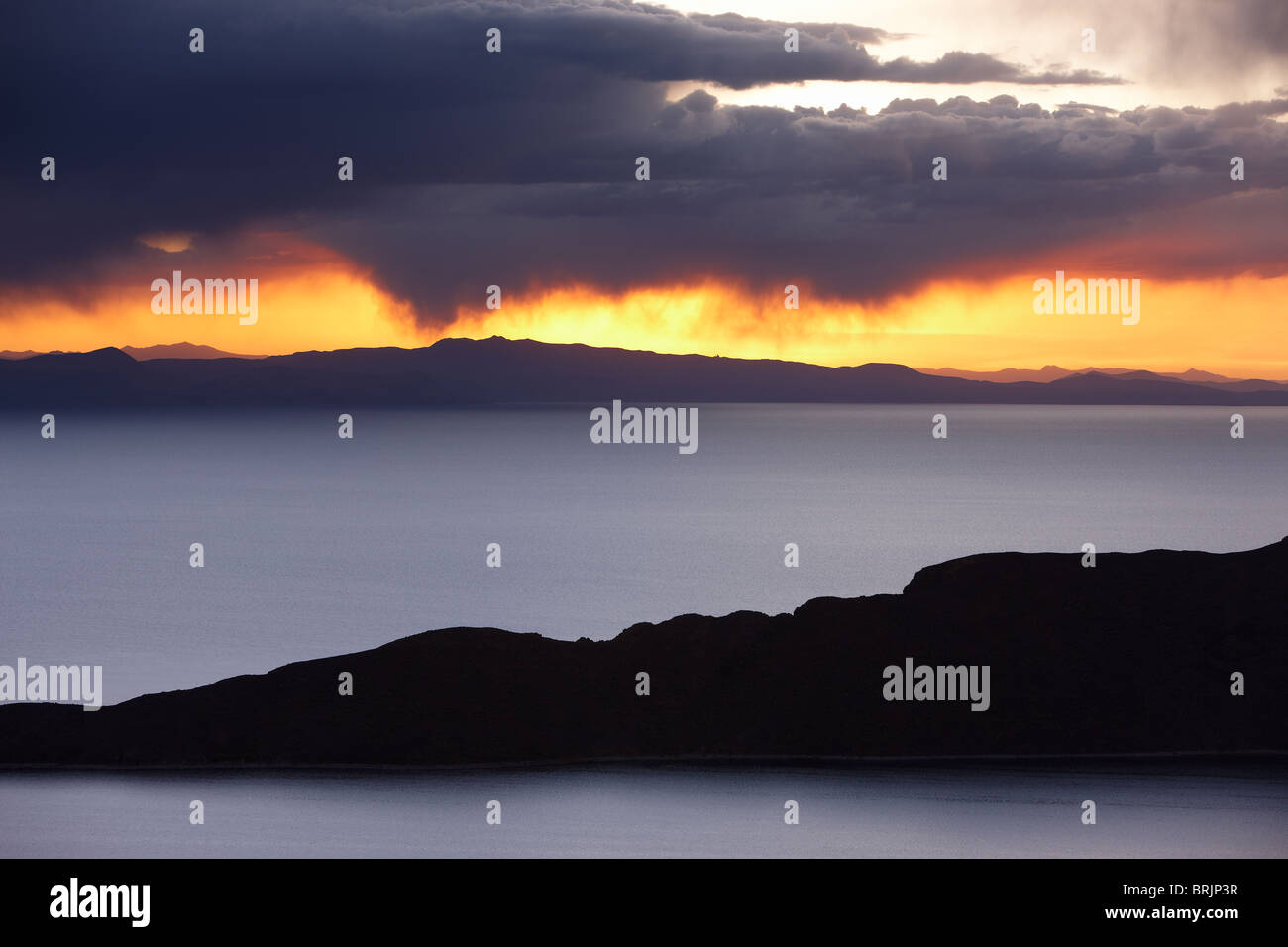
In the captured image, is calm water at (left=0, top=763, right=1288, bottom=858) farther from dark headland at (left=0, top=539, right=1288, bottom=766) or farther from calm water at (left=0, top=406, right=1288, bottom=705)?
calm water at (left=0, top=406, right=1288, bottom=705)

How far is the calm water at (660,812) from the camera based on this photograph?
94.2ft

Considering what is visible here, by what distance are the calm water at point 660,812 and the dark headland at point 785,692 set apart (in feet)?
4.11

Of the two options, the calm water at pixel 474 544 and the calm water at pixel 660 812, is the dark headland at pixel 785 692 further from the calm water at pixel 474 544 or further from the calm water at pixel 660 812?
the calm water at pixel 474 544

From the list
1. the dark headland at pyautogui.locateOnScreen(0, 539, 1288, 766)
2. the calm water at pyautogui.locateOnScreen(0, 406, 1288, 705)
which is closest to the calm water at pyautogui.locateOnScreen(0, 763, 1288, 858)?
the dark headland at pyautogui.locateOnScreen(0, 539, 1288, 766)

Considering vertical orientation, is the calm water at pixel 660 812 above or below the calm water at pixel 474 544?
below

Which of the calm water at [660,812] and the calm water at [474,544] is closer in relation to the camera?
the calm water at [660,812]

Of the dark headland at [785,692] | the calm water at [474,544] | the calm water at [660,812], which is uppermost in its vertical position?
the calm water at [474,544]

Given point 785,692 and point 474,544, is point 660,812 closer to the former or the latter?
point 785,692

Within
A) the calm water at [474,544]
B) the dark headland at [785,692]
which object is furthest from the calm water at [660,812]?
the calm water at [474,544]

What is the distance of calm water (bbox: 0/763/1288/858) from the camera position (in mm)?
28719

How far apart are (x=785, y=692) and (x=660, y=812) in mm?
8161

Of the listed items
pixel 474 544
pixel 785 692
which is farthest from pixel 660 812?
pixel 474 544

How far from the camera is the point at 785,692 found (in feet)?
126
